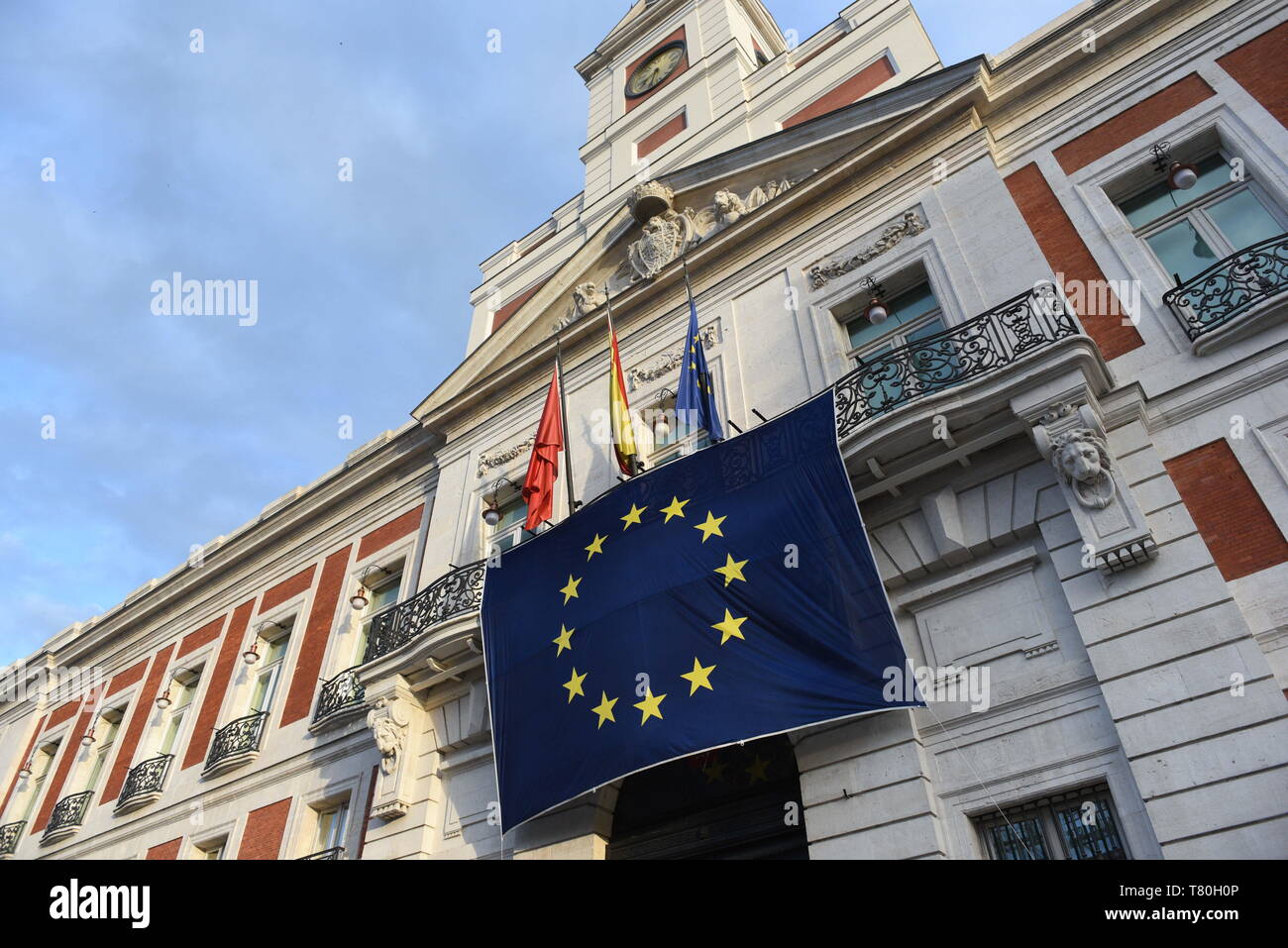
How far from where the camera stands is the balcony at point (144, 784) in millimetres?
17578

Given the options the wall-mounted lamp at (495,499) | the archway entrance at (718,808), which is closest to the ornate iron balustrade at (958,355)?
the archway entrance at (718,808)

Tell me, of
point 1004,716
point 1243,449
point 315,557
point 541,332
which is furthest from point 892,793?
point 315,557

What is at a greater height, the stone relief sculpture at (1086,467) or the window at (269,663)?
the window at (269,663)

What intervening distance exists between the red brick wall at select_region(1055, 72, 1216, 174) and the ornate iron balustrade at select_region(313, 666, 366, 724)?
13558mm

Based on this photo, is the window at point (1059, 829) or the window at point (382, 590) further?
the window at point (382, 590)

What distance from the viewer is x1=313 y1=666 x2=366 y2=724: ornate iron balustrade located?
15104 millimetres

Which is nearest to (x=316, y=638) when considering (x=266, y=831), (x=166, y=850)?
(x=266, y=831)

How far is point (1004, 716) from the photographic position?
8695mm

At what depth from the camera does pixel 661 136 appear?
67.4 feet

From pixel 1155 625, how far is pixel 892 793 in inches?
115

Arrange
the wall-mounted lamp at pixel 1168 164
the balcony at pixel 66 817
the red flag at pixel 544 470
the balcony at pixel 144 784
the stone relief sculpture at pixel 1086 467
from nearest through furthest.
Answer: the stone relief sculpture at pixel 1086 467 < the wall-mounted lamp at pixel 1168 164 < the red flag at pixel 544 470 < the balcony at pixel 144 784 < the balcony at pixel 66 817

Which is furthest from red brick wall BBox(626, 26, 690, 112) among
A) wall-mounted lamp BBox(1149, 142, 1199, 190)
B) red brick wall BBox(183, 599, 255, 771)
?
red brick wall BBox(183, 599, 255, 771)

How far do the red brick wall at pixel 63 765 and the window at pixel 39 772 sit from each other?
2.05ft

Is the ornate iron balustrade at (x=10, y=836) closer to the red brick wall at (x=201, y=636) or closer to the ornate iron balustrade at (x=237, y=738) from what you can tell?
the red brick wall at (x=201, y=636)
